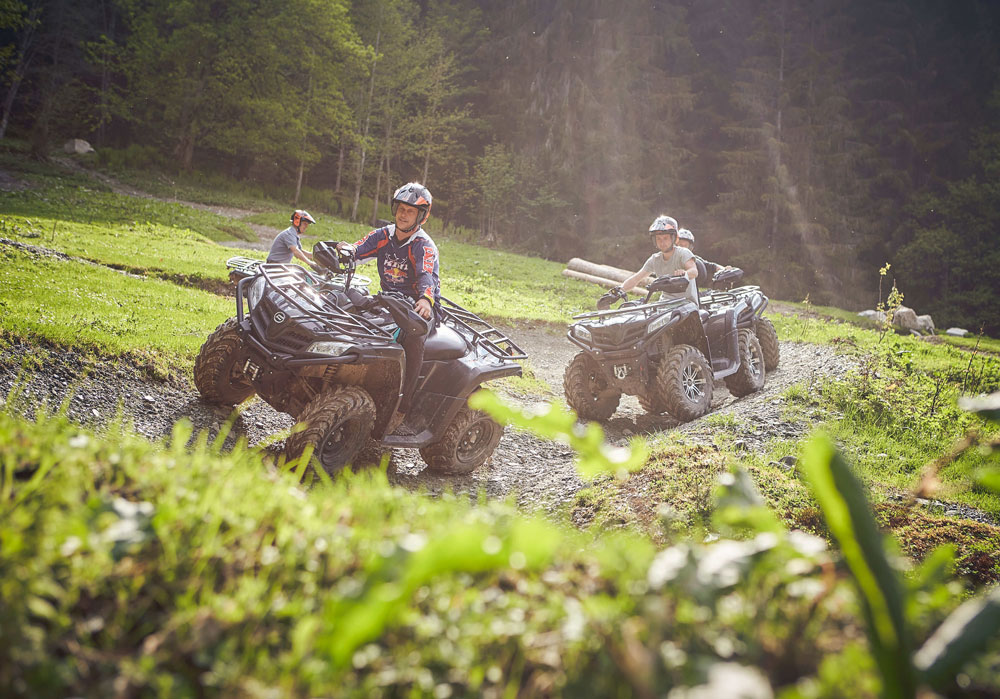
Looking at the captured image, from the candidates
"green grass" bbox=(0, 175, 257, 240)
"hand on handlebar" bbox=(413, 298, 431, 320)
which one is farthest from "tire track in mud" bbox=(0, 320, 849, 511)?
"green grass" bbox=(0, 175, 257, 240)

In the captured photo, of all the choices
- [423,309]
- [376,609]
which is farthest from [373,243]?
[376,609]

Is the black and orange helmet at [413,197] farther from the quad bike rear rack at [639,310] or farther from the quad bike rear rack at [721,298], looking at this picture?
the quad bike rear rack at [721,298]

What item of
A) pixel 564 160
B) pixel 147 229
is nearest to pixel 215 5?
pixel 564 160

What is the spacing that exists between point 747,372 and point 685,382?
195 cm

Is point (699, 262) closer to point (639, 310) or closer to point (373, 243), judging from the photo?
point (639, 310)

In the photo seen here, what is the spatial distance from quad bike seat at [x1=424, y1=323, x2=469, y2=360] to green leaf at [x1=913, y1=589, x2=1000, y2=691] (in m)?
5.16

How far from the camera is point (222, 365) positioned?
6020mm

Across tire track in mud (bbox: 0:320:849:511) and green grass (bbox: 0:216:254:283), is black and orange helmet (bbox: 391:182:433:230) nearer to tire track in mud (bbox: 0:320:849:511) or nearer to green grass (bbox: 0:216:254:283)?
tire track in mud (bbox: 0:320:849:511)

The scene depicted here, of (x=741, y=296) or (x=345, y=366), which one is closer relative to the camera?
(x=345, y=366)

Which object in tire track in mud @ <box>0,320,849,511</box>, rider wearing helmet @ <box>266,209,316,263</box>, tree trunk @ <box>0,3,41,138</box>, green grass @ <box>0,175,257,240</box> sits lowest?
tire track in mud @ <box>0,320,849,511</box>

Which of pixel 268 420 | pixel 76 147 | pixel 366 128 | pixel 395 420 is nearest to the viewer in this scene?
pixel 395 420

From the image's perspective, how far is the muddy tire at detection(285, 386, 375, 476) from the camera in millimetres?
4684

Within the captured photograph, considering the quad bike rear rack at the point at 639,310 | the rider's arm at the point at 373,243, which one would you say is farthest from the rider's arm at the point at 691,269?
the rider's arm at the point at 373,243

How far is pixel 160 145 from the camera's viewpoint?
43719 mm
